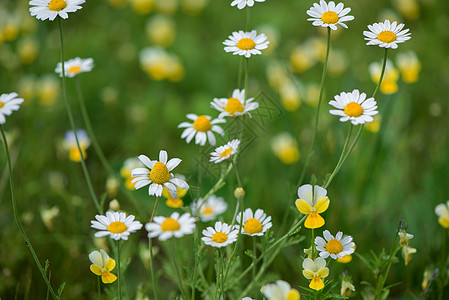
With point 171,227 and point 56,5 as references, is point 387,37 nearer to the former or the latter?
point 171,227

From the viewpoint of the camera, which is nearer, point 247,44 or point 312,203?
point 312,203

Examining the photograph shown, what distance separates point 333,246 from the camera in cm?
100

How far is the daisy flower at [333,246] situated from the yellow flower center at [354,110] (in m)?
0.25

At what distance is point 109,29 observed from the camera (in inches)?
120

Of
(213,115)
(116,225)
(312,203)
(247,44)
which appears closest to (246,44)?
(247,44)

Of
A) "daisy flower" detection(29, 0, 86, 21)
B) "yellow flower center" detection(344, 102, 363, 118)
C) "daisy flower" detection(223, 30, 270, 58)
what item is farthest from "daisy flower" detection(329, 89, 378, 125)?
"daisy flower" detection(29, 0, 86, 21)

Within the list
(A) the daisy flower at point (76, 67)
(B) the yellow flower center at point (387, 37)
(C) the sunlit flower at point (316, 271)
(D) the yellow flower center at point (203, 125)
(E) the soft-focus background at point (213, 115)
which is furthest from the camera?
(E) the soft-focus background at point (213, 115)

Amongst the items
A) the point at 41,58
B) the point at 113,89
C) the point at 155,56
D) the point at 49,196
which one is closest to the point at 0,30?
the point at 41,58

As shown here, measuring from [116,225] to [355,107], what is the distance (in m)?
0.55

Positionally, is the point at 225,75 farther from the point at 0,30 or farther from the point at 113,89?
the point at 0,30

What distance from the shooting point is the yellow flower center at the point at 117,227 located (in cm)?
96

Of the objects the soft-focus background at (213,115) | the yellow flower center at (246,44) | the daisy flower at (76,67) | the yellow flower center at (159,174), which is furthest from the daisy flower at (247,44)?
the daisy flower at (76,67)

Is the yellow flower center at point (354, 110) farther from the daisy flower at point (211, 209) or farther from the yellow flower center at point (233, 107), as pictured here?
the daisy flower at point (211, 209)

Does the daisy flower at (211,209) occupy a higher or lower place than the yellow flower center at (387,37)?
lower
